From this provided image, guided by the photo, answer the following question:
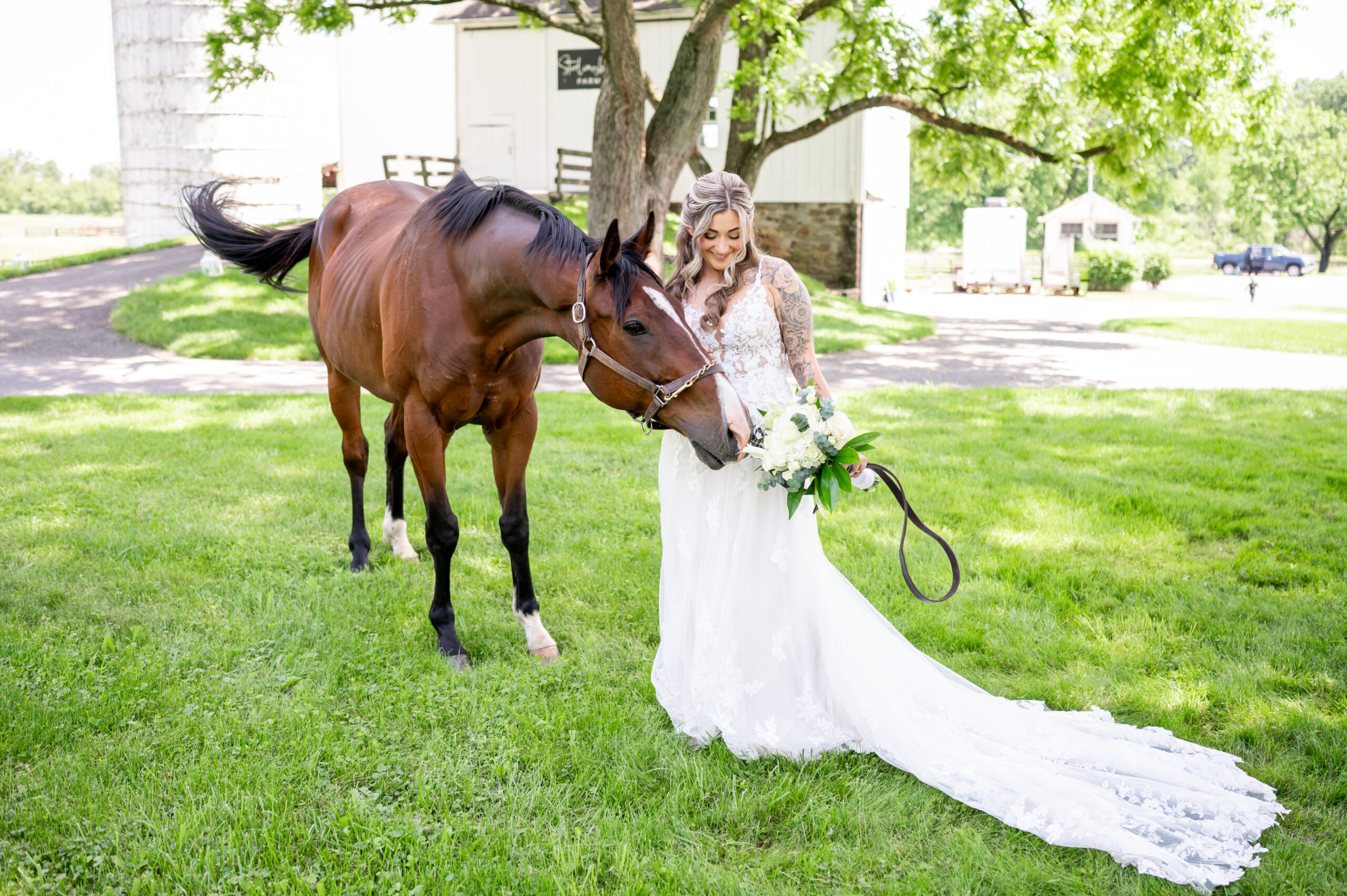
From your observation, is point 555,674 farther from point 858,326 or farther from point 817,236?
point 817,236

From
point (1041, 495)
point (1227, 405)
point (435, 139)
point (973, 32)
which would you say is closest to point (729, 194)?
point (1041, 495)

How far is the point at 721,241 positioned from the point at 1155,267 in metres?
31.7

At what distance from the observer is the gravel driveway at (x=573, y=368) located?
10.4 m

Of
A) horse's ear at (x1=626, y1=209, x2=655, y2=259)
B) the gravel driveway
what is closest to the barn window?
the gravel driveway

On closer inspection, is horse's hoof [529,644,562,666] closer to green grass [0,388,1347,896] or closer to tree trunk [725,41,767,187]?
green grass [0,388,1347,896]

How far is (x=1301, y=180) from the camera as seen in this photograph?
153 feet

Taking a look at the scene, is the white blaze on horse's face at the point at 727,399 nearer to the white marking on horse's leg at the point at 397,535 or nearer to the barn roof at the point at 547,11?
the white marking on horse's leg at the point at 397,535

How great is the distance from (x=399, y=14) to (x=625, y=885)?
11603mm

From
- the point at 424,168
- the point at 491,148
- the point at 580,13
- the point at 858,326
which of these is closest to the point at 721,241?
the point at 580,13

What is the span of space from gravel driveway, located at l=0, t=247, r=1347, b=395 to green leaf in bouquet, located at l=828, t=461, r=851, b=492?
7513 mm

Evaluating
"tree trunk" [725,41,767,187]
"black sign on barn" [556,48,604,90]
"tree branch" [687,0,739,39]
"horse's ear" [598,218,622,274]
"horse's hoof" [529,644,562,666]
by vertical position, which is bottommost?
"horse's hoof" [529,644,562,666]

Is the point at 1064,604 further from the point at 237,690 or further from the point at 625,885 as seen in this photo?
the point at 237,690

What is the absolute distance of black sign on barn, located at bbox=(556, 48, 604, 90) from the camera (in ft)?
70.0

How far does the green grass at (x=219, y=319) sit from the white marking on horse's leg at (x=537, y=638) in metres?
9.26
